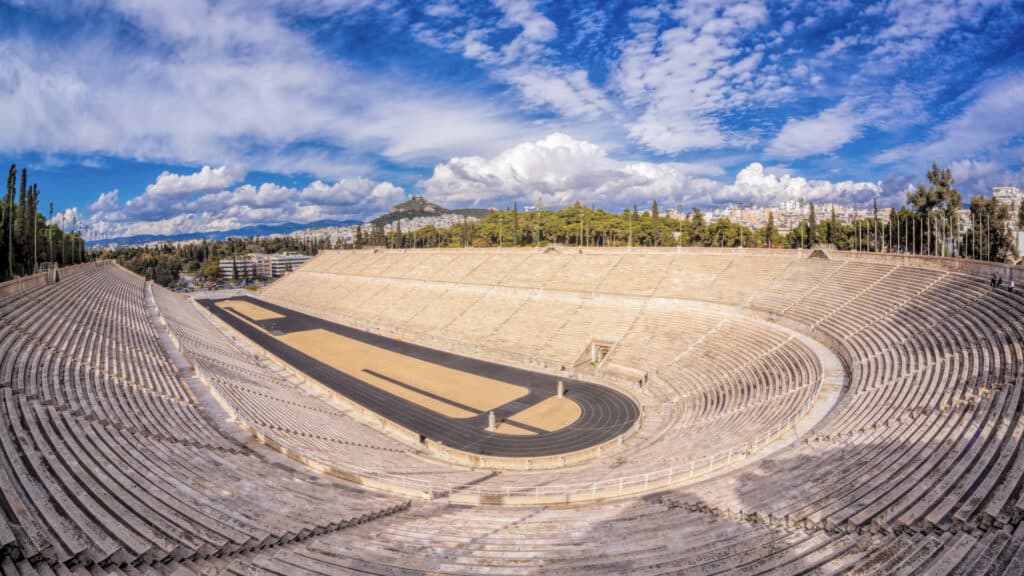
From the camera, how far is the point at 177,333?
3003 cm

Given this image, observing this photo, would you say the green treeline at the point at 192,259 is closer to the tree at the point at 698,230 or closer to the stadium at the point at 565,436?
the tree at the point at 698,230

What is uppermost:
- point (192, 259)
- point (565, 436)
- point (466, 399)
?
point (192, 259)

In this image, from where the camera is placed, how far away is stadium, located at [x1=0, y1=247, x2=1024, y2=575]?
7.84m

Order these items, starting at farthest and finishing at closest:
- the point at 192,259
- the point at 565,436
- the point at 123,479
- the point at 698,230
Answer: the point at 192,259, the point at 698,230, the point at 565,436, the point at 123,479

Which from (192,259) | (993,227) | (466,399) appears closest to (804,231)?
(993,227)

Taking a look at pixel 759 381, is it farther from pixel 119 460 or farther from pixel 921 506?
pixel 119 460

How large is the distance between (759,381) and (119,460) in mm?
22201

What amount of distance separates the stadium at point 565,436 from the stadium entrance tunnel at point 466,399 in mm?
181

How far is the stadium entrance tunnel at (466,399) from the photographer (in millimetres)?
19391

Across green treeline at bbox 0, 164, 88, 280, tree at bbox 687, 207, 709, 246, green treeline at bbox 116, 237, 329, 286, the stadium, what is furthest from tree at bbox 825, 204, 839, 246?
green treeline at bbox 116, 237, 329, 286

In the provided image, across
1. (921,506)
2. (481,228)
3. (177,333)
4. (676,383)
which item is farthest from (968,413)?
(481,228)

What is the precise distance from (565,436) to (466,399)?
263 inches

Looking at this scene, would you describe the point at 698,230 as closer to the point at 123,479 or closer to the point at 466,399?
the point at 466,399

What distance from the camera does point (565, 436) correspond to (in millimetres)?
19859
